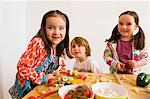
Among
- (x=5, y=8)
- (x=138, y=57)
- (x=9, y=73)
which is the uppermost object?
(x=5, y=8)

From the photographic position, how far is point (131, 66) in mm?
1182

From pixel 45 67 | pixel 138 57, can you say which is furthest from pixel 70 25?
pixel 138 57

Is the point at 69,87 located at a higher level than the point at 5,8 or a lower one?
lower

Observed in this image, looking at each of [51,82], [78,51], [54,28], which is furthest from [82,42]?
[51,82]

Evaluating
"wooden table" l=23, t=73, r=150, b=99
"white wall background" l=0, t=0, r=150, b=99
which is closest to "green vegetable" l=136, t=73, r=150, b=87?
"wooden table" l=23, t=73, r=150, b=99

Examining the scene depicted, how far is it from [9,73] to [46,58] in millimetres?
353

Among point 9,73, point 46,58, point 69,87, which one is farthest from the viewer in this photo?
point 9,73

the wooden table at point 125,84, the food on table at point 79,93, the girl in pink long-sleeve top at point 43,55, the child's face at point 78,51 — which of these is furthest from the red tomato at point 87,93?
the child's face at point 78,51

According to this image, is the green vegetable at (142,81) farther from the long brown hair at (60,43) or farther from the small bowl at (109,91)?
the long brown hair at (60,43)

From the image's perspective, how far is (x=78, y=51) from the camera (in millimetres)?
1165

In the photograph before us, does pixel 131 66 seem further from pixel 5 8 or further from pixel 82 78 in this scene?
pixel 5 8

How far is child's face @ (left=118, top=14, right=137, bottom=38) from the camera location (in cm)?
112

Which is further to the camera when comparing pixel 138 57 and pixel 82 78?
pixel 138 57

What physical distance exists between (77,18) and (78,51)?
0.16 meters
